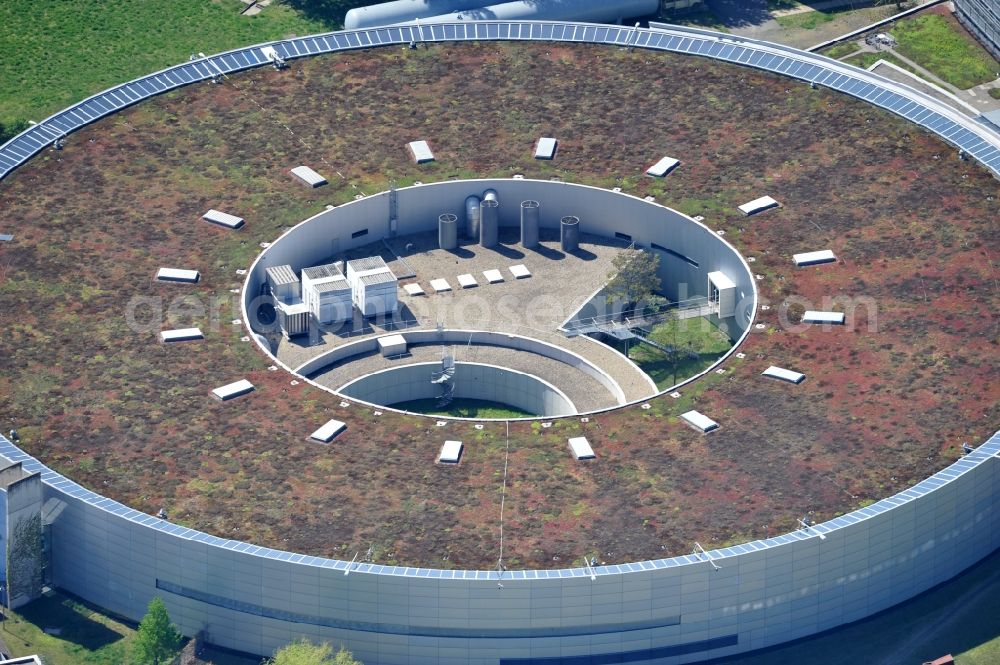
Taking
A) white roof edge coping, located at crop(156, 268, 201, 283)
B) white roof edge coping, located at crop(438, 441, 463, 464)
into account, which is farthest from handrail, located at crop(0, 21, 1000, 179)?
white roof edge coping, located at crop(438, 441, 463, 464)

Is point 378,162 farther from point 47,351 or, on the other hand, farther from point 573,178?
point 47,351

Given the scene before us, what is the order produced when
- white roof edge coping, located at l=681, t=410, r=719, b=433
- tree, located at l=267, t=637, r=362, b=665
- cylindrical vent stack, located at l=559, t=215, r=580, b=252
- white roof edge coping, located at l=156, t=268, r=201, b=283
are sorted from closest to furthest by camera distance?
1. tree, located at l=267, t=637, r=362, b=665
2. white roof edge coping, located at l=681, t=410, r=719, b=433
3. white roof edge coping, located at l=156, t=268, r=201, b=283
4. cylindrical vent stack, located at l=559, t=215, r=580, b=252

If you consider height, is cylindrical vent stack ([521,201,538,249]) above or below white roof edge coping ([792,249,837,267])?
above

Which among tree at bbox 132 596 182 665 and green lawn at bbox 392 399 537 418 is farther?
green lawn at bbox 392 399 537 418

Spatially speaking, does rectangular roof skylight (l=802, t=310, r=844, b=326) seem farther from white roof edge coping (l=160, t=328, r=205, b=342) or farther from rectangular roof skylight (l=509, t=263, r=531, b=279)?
white roof edge coping (l=160, t=328, r=205, b=342)

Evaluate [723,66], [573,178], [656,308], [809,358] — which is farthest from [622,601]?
[723,66]

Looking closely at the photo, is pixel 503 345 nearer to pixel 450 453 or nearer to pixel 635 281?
pixel 635 281

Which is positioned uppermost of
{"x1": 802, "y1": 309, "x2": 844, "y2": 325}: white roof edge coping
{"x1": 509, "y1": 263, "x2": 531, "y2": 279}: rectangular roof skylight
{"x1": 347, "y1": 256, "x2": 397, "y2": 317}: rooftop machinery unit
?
{"x1": 509, "y1": 263, "x2": 531, "y2": 279}: rectangular roof skylight
